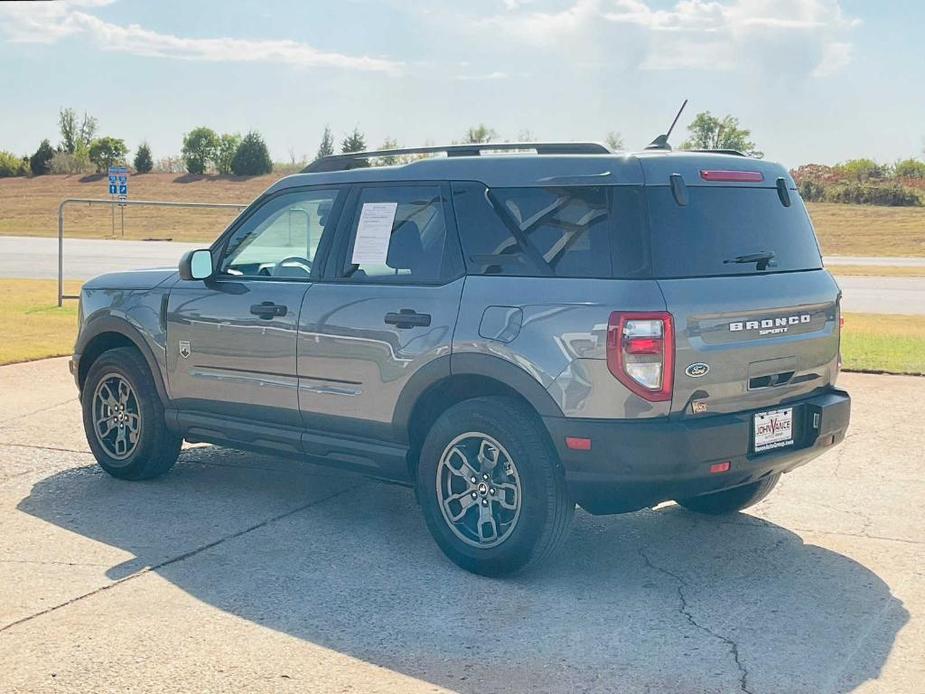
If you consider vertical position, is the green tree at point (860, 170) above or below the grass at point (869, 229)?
above

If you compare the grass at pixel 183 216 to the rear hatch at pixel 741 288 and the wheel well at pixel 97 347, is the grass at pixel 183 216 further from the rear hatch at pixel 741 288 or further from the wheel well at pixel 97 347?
the rear hatch at pixel 741 288

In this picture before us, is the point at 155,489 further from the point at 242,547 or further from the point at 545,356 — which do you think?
the point at 545,356

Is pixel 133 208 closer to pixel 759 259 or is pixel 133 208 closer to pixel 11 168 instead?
pixel 11 168

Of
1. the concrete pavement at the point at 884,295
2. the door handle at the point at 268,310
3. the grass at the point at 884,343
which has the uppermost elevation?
the door handle at the point at 268,310

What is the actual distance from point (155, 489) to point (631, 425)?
3.37 meters

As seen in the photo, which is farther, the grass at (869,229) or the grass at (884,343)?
the grass at (869,229)

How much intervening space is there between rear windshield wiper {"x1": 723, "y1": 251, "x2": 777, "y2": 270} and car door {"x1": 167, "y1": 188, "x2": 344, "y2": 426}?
2110 millimetres

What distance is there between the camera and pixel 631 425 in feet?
15.8

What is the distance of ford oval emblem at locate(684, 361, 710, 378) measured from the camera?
4852 millimetres

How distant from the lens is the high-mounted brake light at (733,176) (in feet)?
17.1

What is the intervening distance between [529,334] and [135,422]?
10.2 ft

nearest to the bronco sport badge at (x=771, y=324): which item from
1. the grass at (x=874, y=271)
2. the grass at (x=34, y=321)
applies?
the grass at (x=34, y=321)

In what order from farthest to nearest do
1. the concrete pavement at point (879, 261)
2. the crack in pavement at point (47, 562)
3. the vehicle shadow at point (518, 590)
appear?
1. the concrete pavement at point (879, 261)
2. the crack in pavement at point (47, 562)
3. the vehicle shadow at point (518, 590)

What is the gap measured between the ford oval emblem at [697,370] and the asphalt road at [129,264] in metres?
12.8
